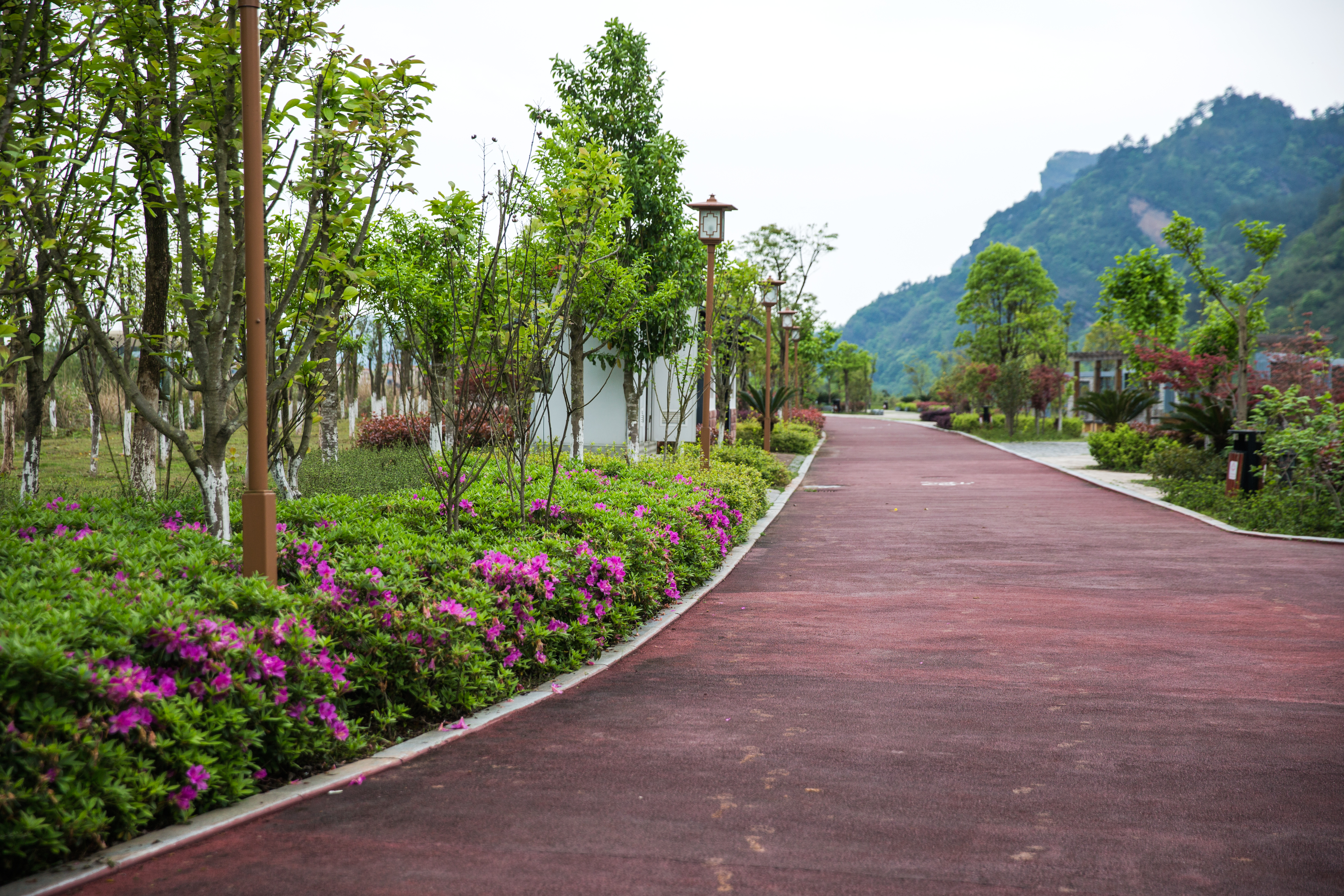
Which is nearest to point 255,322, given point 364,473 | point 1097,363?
point 364,473

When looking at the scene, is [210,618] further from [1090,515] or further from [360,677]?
[1090,515]

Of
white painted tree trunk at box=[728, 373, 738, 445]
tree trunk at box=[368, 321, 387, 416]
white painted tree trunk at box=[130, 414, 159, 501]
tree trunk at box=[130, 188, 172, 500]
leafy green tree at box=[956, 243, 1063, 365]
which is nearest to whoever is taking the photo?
tree trunk at box=[130, 188, 172, 500]

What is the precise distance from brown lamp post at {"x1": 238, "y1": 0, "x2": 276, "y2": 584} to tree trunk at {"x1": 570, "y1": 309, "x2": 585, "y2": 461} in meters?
8.54

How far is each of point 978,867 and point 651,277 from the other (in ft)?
45.8

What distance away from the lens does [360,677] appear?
4.66m

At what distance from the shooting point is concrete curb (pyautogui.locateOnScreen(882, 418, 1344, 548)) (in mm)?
11367

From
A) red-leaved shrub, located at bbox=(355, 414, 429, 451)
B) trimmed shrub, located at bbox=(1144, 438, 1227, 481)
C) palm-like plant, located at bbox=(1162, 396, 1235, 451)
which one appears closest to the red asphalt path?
trimmed shrub, located at bbox=(1144, 438, 1227, 481)

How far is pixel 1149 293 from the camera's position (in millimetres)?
24828

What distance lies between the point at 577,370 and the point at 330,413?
4973 millimetres

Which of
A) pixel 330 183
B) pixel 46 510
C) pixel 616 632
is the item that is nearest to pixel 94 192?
pixel 330 183

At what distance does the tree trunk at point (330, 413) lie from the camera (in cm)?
1198

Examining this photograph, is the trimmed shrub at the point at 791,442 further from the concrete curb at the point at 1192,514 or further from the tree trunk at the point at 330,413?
the tree trunk at the point at 330,413

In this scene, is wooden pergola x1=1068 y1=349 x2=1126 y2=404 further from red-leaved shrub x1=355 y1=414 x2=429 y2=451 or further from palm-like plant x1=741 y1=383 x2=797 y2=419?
red-leaved shrub x1=355 y1=414 x2=429 y2=451

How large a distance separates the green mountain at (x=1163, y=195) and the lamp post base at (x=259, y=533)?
129386 mm
